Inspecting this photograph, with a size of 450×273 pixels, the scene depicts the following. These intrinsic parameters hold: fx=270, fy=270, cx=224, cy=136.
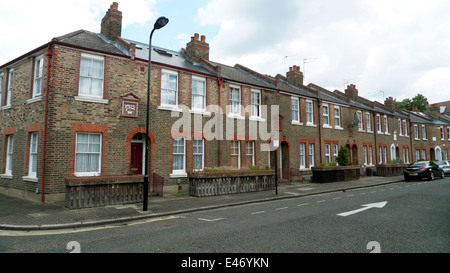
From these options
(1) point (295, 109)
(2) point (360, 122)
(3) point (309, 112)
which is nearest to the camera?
(1) point (295, 109)

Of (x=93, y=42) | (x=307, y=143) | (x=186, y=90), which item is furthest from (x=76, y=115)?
(x=307, y=143)

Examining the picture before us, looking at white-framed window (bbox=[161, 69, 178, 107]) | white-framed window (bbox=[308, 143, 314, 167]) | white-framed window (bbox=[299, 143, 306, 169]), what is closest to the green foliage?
white-framed window (bbox=[308, 143, 314, 167])

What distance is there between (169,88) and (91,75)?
3.79m

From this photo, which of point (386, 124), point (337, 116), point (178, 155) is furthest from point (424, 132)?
point (178, 155)

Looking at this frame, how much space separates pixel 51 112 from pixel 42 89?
1619mm

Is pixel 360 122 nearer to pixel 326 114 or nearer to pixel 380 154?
pixel 380 154

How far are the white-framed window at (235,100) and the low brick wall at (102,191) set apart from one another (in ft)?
26.1

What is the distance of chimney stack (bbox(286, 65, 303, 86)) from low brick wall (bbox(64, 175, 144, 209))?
17.9m

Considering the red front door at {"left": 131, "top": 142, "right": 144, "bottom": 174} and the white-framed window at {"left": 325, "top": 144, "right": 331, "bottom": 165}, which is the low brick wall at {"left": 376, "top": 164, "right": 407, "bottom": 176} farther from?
the red front door at {"left": 131, "top": 142, "right": 144, "bottom": 174}

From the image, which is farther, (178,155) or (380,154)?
(380,154)

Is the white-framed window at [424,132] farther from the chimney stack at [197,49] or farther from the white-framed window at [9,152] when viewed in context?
the white-framed window at [9,152]

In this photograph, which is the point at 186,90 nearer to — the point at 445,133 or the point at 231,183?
the point at 231,183

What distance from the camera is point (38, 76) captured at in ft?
41.0

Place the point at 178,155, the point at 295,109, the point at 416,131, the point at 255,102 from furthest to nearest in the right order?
the point at 416,131 < the point at 295,109 < the point at 255,102 < the point at 178,155
